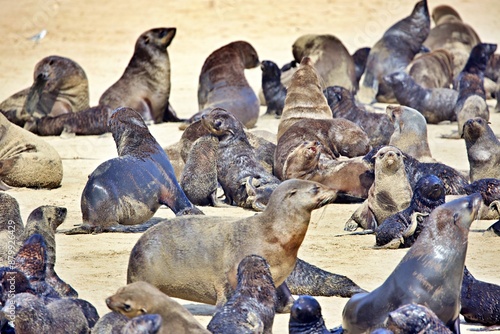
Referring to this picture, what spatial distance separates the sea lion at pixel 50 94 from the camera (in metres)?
14.5

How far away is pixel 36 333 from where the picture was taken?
5266mm

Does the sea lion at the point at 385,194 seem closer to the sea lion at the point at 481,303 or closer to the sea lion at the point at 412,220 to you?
the sea lion at the point at 412,220

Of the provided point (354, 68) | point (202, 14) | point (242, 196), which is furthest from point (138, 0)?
point (242, 196)

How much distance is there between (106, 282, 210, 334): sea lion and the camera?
190 inches

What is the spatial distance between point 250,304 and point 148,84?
991 centimetres

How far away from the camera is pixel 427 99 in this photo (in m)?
14.3

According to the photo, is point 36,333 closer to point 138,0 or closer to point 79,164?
point 79,164

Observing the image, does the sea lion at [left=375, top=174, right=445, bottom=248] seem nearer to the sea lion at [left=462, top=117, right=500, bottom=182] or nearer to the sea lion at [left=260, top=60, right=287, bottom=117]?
the sea lion at [left=462, top=117, right=500, bottom=182]

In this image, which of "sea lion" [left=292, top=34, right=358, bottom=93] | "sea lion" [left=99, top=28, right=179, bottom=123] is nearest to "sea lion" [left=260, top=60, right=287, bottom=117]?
"sea lion" [left=292, top=34, right=358, bottom=93]

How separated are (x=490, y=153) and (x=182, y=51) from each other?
14.2m

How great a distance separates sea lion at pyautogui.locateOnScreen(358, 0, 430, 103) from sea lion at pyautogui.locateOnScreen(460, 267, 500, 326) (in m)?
10.4

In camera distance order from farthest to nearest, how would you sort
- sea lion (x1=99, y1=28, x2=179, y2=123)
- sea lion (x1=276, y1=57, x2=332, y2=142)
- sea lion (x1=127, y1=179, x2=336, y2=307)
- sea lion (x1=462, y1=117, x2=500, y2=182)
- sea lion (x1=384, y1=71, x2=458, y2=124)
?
1. sea lion (x1=99, y1=28, x2=179, y2=123)
2. sea lion (x1=384, y1=71, x2=458, y2=124)
3. sea lion (x1=276, y1=57, x2=332, y2=142)
4. sea lion (x1=462, y1=117, x2=500, y2=182)
5. sea lion (x1=127, y1=179, x2=336, y2=307)

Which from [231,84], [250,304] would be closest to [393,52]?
[231,84]

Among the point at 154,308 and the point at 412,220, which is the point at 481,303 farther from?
the point at 154,308
